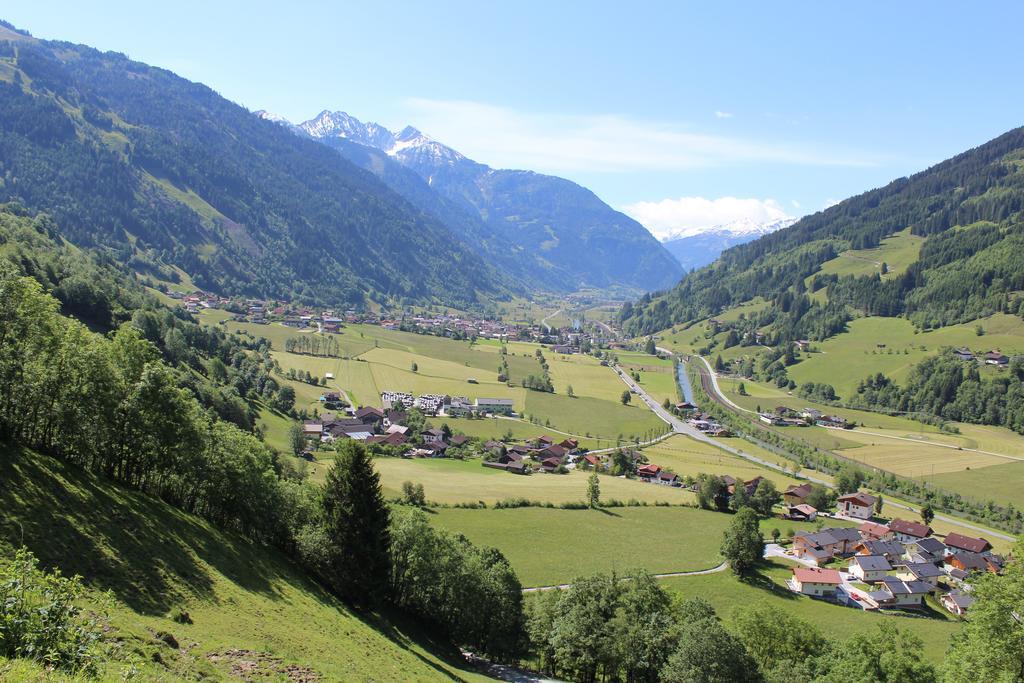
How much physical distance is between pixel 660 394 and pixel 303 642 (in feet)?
572

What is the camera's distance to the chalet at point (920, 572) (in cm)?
6670

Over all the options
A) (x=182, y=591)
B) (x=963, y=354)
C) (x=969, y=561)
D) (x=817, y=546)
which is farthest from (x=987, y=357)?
(x=182, y=591)

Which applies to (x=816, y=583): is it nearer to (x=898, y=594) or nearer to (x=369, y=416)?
(x=898, y=594)

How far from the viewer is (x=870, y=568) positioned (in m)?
67.8

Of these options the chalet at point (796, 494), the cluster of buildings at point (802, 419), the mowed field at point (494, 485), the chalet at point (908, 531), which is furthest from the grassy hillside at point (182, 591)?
the cluster of buildings at point (802, 419)

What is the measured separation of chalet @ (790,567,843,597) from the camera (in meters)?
Result: 63.1

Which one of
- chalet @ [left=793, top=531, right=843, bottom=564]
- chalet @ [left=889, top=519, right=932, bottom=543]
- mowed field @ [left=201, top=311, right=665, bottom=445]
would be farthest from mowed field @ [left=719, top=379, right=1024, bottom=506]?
chalet @ [left=793, top=531, right=843, bottom=564]

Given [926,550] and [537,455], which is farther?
[537,455]

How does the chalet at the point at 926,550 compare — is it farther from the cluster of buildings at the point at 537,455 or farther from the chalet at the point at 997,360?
the chalet at the point at 997,360

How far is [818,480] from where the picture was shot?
111 m

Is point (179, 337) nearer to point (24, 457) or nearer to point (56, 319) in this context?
point (56, 319)

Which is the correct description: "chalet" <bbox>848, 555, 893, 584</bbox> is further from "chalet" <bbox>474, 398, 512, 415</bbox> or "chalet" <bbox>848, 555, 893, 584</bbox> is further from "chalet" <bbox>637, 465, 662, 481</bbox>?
"chalet" <bbox>474, 398, 512, 415</bbox>

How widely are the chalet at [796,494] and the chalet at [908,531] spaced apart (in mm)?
14105

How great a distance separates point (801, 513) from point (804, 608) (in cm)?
3749
